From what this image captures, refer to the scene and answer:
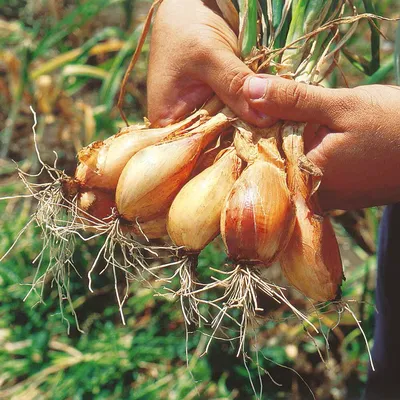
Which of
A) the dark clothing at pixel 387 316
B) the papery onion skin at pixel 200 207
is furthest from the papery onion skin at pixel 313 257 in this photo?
Result: the dark clothing at pixel 387 316

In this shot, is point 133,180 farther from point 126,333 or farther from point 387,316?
point 126,333

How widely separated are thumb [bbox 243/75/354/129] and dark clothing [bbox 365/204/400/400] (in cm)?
45

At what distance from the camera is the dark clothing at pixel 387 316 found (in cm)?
131

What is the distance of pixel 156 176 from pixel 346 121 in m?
0.32

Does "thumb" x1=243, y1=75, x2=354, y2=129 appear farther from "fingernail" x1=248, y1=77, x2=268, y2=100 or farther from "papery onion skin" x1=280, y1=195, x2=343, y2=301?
"papery onion skin" x1=280, y1=195, x2=343, y2=301

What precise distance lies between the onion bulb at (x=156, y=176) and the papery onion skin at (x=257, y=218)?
4.3 inches

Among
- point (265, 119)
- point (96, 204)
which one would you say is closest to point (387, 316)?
point (265, 119)

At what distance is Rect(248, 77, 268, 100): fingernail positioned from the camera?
906mm

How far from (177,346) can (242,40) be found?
1036 millimetres

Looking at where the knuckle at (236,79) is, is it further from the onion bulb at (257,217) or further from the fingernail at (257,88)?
the onion bulb at (257,217)

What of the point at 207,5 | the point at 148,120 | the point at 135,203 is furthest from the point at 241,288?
the point at 207,5

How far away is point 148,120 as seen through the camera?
3.60ft

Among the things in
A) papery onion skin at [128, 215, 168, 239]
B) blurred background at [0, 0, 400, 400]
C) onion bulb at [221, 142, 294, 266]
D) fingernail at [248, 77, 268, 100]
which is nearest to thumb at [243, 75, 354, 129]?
fingernail at [248, 77, 268, 100]

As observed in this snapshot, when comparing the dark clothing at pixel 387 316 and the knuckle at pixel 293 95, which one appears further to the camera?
the dark clothing at pixel 387 316
